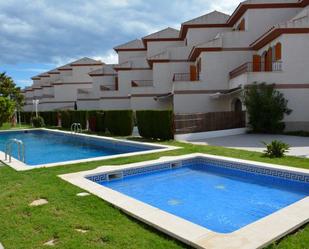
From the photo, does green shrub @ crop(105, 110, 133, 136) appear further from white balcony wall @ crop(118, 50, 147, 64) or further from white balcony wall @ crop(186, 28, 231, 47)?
white balcony wall @ crop(118, 50, 147, 64)

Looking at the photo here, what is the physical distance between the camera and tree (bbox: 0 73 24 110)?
44.5m

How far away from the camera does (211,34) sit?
31578 millimetres

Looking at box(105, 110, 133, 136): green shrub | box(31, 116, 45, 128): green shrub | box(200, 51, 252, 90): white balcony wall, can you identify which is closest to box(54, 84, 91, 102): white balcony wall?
box(31, 116, 45, 128): green shrub

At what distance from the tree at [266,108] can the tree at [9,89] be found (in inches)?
1413

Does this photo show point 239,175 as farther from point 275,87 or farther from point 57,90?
point 57,90

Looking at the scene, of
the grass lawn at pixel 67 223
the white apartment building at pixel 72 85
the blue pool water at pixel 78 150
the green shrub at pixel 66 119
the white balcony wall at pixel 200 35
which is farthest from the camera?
the white apartment building at pixel 72 85

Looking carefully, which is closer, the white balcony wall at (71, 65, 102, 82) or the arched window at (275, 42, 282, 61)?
the arched window at (275, 42, 282, 61)

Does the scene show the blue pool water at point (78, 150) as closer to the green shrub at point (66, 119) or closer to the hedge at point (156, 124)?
the hedge at point (156, 124)

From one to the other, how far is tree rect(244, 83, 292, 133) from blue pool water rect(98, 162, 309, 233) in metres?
9.84

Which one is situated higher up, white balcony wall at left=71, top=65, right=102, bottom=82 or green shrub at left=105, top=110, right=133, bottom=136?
white balcony wall at left=71, top=65, right=102, bottom=82

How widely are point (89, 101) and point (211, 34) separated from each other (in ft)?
69.1

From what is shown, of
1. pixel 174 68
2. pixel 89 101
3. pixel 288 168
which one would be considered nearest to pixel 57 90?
pixel 89 101

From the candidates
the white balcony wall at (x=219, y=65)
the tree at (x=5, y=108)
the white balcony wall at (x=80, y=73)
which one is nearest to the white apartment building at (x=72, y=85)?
the white balcony wall at (x=80, y=73)

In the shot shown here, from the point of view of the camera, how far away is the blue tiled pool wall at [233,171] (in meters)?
8.59
